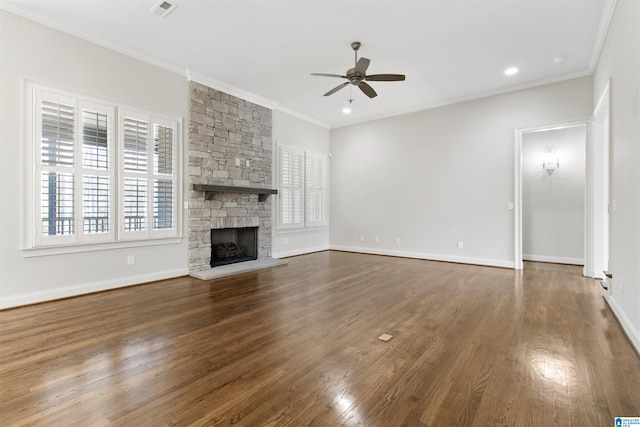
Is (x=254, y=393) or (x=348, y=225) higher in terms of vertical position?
(x=348, y=225)

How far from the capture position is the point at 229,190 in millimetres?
5250

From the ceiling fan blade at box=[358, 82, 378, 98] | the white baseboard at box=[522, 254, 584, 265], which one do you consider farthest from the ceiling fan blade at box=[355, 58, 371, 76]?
the white baseboard at box=[522, 254, 584, 265]

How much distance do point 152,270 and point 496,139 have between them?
246 inches

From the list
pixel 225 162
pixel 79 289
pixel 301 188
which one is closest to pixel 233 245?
pixel 225 162

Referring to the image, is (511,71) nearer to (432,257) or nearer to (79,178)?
(432,257)

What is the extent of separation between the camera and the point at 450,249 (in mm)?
6133

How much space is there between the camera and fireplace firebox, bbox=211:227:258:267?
5.54 m

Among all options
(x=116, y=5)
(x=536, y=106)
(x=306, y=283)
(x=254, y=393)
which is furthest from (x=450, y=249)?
(x=116, y=5)

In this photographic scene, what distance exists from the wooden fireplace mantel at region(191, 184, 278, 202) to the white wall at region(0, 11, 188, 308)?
1101mm

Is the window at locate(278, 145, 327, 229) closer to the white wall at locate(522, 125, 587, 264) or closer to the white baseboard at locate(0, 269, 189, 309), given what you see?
the white baseboard at locate(0, 269, 189, 309)

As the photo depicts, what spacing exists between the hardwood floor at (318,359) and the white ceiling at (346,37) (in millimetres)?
3238

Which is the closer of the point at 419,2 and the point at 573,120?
the point at 419,2

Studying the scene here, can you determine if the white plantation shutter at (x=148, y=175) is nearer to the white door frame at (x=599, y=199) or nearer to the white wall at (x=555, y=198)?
the white door frame at (x=599, y=199)

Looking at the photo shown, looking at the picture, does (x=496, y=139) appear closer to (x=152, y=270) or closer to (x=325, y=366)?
(x=325, y=366)
